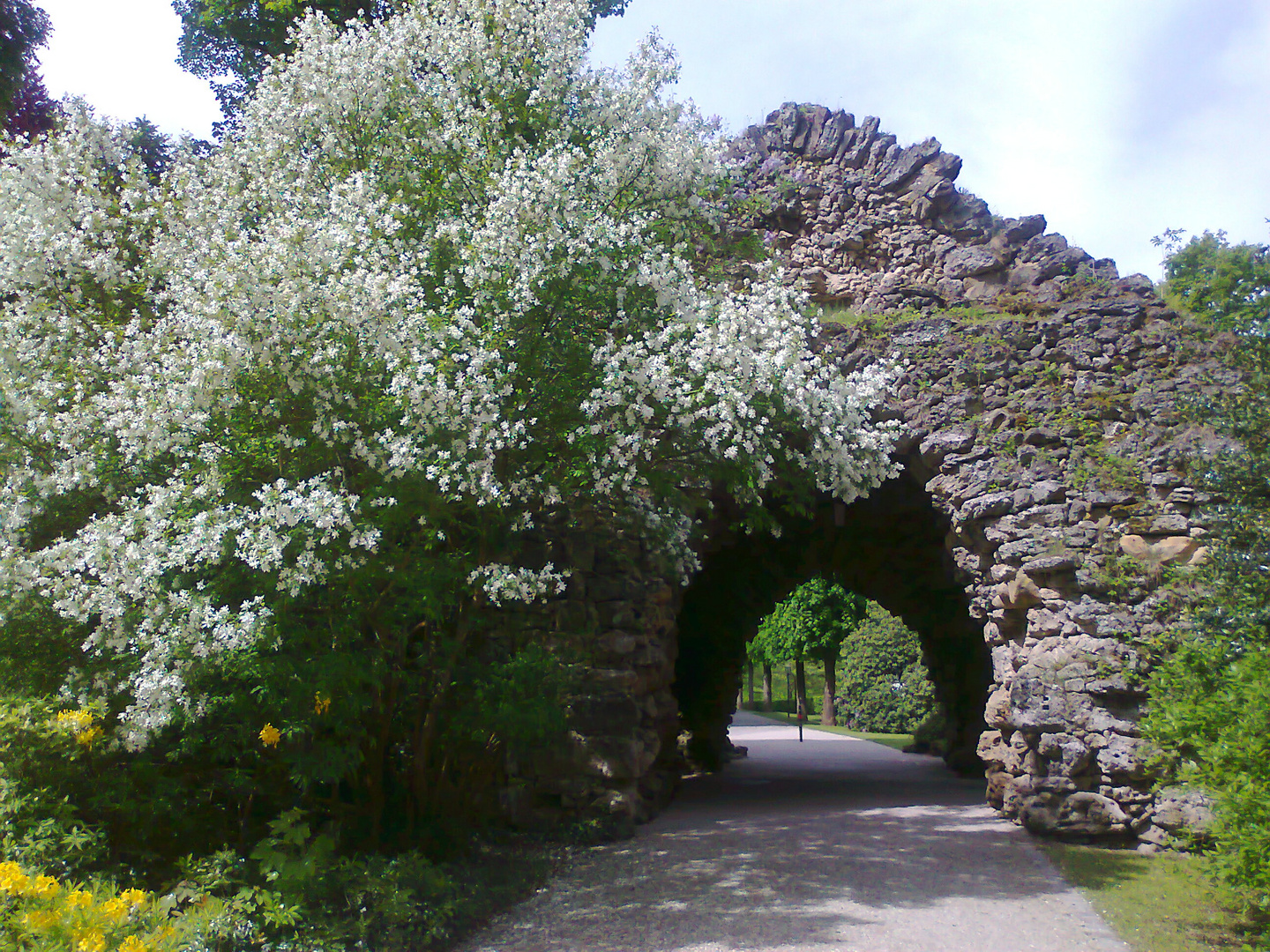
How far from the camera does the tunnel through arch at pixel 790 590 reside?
1366cm

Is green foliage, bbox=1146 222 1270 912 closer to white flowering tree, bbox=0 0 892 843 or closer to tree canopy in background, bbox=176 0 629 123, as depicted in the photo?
white flowering tree, bbox=0 0 892 843

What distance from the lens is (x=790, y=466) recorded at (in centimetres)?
700

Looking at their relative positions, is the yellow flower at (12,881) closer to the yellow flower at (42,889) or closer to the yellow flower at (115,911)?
the yellow flower at (42,889)

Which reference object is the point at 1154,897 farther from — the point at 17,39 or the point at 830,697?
the point at 830,697

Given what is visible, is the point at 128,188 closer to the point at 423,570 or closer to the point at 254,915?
the point at 423,570

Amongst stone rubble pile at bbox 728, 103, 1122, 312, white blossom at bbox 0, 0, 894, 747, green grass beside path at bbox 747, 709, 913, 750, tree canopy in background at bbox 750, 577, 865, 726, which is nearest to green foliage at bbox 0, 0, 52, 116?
white blossom at bbox 0, 0, 894, 747

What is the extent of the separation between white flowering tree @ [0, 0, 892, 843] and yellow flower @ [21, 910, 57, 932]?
117 cm

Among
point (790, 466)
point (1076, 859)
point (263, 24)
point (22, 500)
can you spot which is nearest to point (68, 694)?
point (22, 500)

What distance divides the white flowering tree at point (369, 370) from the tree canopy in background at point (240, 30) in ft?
20.8

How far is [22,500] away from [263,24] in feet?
37.6

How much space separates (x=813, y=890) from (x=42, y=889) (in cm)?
433

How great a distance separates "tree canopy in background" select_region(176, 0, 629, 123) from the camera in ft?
42.0

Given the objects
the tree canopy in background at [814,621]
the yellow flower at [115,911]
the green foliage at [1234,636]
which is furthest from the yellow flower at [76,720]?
the tree canopy in background at [814,621]

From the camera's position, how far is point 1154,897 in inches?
218
